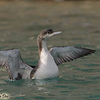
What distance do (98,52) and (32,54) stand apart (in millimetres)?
2063

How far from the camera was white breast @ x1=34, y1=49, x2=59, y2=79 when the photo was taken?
10.4 metres

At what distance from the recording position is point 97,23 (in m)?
19.3

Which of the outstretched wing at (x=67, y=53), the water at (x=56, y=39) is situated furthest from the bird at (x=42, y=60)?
the water at (x=56, y=39)

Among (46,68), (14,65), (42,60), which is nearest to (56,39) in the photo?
(14,65)

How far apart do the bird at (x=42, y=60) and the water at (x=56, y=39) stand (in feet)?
0.74

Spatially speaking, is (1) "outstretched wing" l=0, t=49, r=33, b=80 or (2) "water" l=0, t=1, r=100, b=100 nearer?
(2) "water" l=0, t=1, r=100, b=100

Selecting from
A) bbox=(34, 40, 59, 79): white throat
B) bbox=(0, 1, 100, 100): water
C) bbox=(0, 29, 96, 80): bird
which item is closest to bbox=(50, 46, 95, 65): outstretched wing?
bbox=(0, 29, 96, 80): bird

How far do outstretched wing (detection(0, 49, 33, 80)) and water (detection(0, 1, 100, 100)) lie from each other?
243 mm

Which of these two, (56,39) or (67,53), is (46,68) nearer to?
(67,53)

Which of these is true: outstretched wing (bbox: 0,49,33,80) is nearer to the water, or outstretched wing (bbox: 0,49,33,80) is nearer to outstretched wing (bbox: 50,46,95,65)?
the water

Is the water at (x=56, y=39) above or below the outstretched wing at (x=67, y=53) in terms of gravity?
below

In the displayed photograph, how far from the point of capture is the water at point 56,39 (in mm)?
9680

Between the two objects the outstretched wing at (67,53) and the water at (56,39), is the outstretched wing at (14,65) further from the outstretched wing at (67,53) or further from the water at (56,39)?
the outstretched wing at (67,53)

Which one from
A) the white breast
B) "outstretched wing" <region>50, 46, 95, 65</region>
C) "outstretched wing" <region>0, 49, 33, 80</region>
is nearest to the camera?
the white breast
